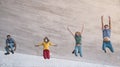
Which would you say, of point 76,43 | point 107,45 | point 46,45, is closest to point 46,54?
point 46,45

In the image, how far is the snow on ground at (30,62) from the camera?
7.46 feet

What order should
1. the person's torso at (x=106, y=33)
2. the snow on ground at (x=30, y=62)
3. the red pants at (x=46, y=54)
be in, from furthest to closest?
the person's torso at (x=106, y=33), the red pants at (x=46, y=54), the snow on ground at (x=30, y=62)

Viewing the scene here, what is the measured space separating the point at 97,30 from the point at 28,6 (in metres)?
0.66

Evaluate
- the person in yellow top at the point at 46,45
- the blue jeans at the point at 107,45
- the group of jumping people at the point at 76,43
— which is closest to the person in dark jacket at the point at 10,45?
the group of jumping people at the point at 76,43

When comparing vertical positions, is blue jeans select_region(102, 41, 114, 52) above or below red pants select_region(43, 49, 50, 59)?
above

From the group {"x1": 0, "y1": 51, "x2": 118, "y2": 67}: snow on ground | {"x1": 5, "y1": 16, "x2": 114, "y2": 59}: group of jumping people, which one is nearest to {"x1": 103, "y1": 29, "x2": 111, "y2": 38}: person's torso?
{"x1": 5, "y1": 16, "x2": 114, "y2": 59}: group of jumping people

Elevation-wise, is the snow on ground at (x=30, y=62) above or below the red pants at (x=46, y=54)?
below

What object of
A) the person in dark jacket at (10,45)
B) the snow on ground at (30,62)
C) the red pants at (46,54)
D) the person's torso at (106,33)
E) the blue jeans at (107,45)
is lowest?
the snow on ground at (30,62)

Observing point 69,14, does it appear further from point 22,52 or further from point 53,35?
point 22,52

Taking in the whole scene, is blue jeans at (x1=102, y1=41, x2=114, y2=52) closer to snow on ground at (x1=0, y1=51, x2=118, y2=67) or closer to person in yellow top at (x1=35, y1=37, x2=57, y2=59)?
snow on ground at (x1=0, y1=51, x2=118, y2=67)

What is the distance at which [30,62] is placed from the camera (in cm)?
235

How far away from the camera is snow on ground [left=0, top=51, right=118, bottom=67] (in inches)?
89.5

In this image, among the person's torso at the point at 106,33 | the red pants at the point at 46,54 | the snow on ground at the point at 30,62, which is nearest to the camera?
the snow on ground at the point at 30,62

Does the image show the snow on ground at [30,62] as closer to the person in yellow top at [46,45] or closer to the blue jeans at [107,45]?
the person in yellow top at [46,45]
